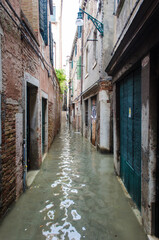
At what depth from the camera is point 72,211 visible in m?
3.06

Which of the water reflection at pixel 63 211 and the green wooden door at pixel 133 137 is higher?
the green wooden door at pixel 133 137

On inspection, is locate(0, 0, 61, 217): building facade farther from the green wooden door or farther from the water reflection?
the green wooden door

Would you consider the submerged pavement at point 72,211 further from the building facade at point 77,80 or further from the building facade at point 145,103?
the building facade at point 77,80

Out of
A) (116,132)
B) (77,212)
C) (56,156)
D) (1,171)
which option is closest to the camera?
(1,171)

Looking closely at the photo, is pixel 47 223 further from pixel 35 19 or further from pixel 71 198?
pixel 35 19

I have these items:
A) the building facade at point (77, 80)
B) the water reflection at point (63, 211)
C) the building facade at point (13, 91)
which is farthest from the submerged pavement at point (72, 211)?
the building facade at point (77, 80)

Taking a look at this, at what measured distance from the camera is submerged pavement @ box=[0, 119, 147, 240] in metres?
2.48

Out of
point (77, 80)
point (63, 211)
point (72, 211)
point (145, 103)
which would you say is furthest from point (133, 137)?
point (77, 80)

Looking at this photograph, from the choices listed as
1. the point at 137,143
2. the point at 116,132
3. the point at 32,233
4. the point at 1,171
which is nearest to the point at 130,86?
the point at 137,143

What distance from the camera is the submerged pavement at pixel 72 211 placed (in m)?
2.48

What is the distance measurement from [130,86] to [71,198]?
252 cm

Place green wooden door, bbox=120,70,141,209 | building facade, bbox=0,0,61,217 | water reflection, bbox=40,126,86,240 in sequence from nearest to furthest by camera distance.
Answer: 1. water reflection, bbox=40,126,86,240
2. building facade, bbox=0,0,61,217
3. green wooden door, bbox=120,70,141,209

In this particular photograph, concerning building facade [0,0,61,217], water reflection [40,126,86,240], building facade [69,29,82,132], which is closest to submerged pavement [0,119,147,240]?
water reflection [40,126,86,240]

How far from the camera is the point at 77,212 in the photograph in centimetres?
303
